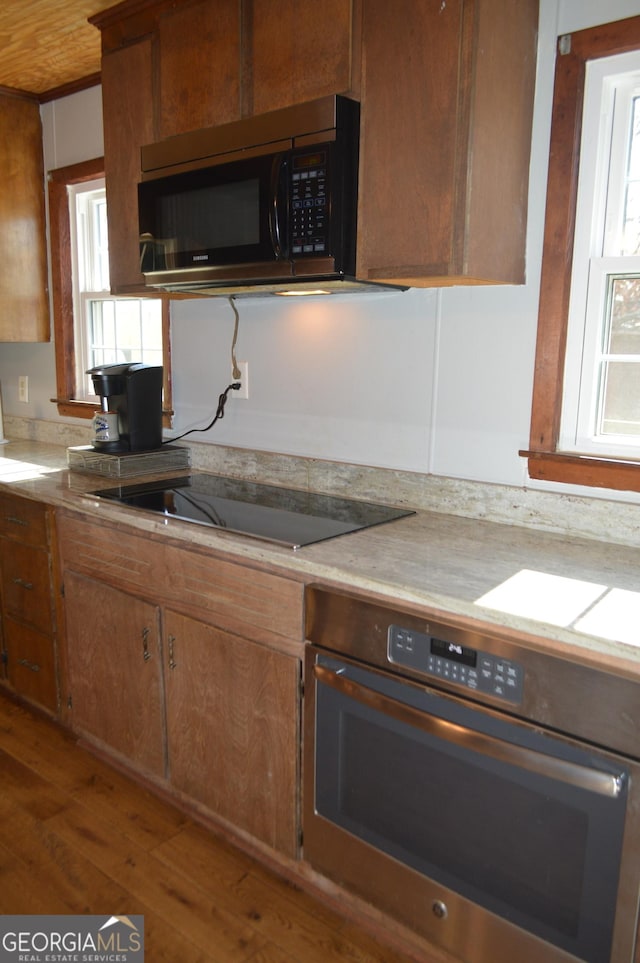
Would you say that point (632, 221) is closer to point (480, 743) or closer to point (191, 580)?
point (480, 743)

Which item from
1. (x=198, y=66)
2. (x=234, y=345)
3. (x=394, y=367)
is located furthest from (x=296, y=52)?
(x=234, y=345)

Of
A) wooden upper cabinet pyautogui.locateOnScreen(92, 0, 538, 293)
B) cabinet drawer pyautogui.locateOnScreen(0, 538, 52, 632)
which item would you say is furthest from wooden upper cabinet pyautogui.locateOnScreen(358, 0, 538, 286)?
cabinet drawer pyautogui.locateOnScreen(0, 538, 52, 632)

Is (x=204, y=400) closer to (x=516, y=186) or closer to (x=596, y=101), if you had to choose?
(x=516, y=186)

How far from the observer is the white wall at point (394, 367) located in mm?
1784

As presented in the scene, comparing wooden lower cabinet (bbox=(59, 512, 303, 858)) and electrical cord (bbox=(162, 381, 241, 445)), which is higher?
electrical cord (bbox=(162, 381, 241, 445))

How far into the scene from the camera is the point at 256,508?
6.66ft

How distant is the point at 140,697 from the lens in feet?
6.62

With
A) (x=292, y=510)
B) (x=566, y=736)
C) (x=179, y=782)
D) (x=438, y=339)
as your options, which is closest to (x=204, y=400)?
(x=292, y=510)

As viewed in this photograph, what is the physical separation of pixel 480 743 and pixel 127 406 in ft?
5.73

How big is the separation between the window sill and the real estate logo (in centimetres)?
147

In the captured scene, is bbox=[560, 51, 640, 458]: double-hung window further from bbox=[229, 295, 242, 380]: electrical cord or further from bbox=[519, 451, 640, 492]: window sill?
bbox=[229, 295, 242, 380]: electrical cord

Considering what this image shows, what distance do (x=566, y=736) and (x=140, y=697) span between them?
1.27 metres

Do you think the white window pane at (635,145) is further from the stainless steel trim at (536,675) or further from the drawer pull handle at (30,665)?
the drawer pull handle at (30,665)

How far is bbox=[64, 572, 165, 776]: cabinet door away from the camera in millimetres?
1968
